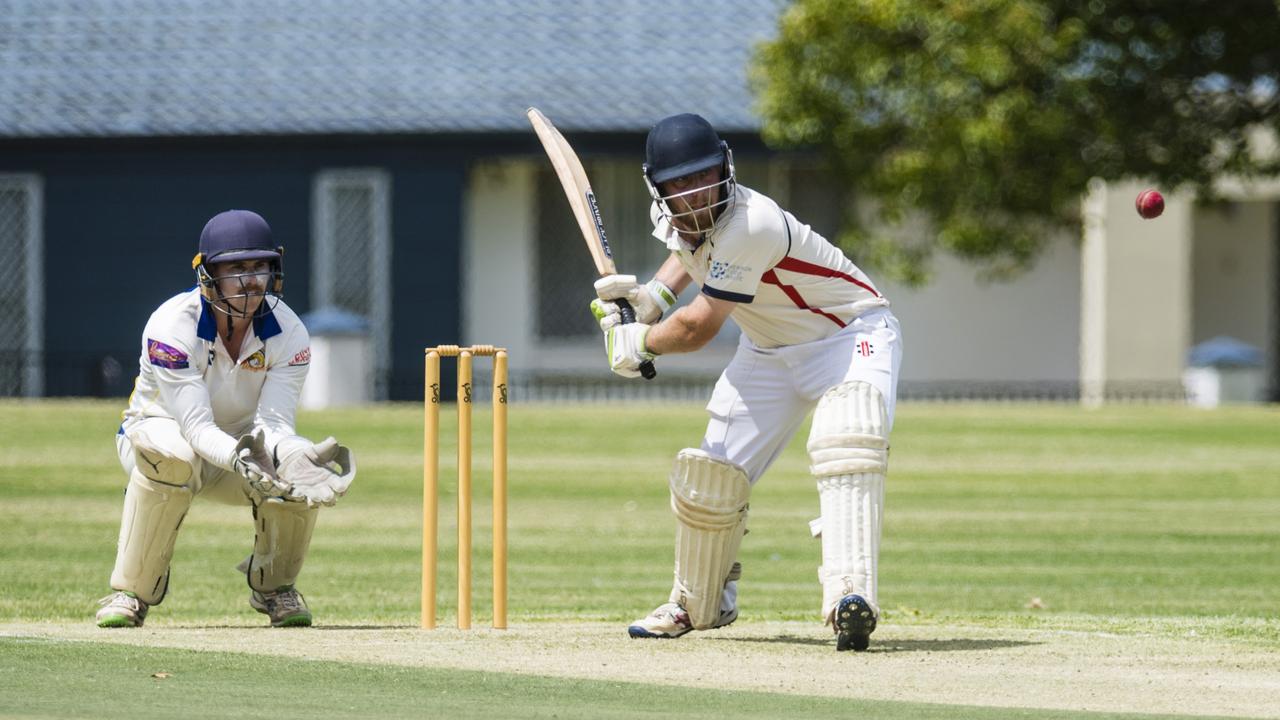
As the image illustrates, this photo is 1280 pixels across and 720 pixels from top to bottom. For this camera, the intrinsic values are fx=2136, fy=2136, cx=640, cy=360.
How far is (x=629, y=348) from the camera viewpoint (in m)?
7.22

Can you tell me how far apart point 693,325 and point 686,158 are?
0.56 metres

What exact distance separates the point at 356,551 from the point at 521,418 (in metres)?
10.7

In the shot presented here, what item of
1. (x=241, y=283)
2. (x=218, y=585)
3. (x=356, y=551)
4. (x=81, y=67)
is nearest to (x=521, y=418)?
(x=81, y=67)

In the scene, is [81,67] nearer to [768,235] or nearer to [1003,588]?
[1003,588]

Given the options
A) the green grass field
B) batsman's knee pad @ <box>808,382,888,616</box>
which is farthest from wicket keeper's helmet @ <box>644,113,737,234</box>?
the green grass field

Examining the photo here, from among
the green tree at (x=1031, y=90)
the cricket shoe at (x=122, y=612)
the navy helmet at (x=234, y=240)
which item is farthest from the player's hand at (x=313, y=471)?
the green tree at (x=1031, y=90)

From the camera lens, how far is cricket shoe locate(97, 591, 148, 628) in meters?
7.79

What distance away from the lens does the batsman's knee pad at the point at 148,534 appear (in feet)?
25.4

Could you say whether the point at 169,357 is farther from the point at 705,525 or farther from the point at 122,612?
the point at 705,525

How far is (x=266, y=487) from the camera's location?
7.39 metres

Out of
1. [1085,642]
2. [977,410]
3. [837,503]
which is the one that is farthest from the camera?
[977,410]

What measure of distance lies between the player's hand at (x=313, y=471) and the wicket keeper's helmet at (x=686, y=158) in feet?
4.74

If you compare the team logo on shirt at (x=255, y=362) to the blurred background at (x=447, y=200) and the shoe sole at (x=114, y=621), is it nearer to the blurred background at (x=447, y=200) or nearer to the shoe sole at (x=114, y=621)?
the shoe sole at (x=114, y=621)

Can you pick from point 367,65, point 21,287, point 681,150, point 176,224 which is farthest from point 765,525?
point 21,287
